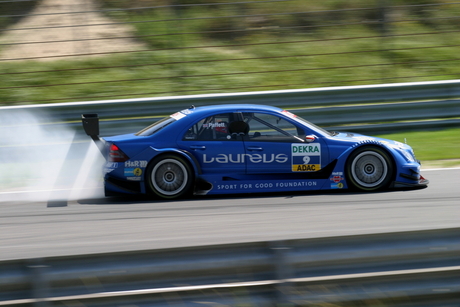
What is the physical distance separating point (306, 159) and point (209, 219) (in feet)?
5.61

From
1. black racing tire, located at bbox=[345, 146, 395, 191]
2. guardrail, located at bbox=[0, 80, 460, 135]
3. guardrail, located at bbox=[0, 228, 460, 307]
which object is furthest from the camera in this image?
guardrail, located at bbox=[0, 80, 460, 135]

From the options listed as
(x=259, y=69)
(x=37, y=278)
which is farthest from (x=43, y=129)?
(x=37, y=278)

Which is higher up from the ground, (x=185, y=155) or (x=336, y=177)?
(x=185, y=155)

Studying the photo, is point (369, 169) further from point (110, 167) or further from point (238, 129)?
point (110, 167)

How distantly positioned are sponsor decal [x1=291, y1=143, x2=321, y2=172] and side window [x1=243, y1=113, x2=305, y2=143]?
0.15 m

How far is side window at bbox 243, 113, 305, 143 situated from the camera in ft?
23.5

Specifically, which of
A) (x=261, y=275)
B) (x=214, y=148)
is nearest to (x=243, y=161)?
(x=214, y=148)

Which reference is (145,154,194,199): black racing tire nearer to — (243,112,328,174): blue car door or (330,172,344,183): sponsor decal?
(243,112,328,174): blue car door

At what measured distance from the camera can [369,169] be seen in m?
7.16

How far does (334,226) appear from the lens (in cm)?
574

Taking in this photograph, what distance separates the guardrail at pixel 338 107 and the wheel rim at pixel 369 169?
3.30 m

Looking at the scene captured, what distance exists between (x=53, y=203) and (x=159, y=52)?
7964mm

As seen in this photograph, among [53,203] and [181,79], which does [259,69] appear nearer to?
[181,79]

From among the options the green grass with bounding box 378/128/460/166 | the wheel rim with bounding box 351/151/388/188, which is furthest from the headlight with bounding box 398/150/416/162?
the green grass with bounding box 378/128/460/166
